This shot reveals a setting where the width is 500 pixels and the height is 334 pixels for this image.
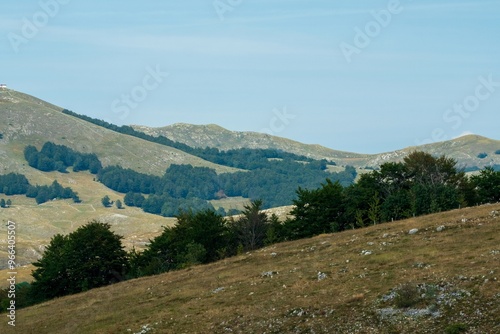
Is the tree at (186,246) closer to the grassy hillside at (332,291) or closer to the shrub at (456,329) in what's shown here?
the grassy hillside at (332,291)

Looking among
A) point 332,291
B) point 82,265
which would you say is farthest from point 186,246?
point 332,291

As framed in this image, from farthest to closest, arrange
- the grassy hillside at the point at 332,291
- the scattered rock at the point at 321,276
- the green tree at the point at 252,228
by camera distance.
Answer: the green tree at the point at 252,228, the scattered rock at the point at 321,276, the grassy hillside at the point at 332,291

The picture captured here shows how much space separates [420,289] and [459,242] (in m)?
14.0

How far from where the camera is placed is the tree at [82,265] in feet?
342

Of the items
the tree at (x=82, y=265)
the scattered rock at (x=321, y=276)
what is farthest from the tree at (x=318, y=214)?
the scattered rock at (x=321, y=276)

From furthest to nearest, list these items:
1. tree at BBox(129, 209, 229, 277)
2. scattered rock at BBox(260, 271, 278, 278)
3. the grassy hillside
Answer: tree at BBox(129, 209, 229, 277) → scattered rock at BBox(260, 271, 278, 278) → the grassy hillside

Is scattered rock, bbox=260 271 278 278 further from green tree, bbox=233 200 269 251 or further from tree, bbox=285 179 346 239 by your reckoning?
green tree, bbox=233 200 269 251

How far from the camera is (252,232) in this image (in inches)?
4439

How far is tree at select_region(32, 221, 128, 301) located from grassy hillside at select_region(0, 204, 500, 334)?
22.8m

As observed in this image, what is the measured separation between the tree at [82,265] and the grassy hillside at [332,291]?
74.9 ft

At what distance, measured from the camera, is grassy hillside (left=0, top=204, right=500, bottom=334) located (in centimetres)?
4519

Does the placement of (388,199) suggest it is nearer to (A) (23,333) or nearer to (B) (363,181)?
(B) (363,181)

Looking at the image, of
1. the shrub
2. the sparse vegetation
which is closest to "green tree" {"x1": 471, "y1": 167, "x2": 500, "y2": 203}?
the sparse vegetation

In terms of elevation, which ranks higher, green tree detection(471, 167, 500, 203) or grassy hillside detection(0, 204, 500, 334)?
green tree detection(471, 167, 500, 203)
